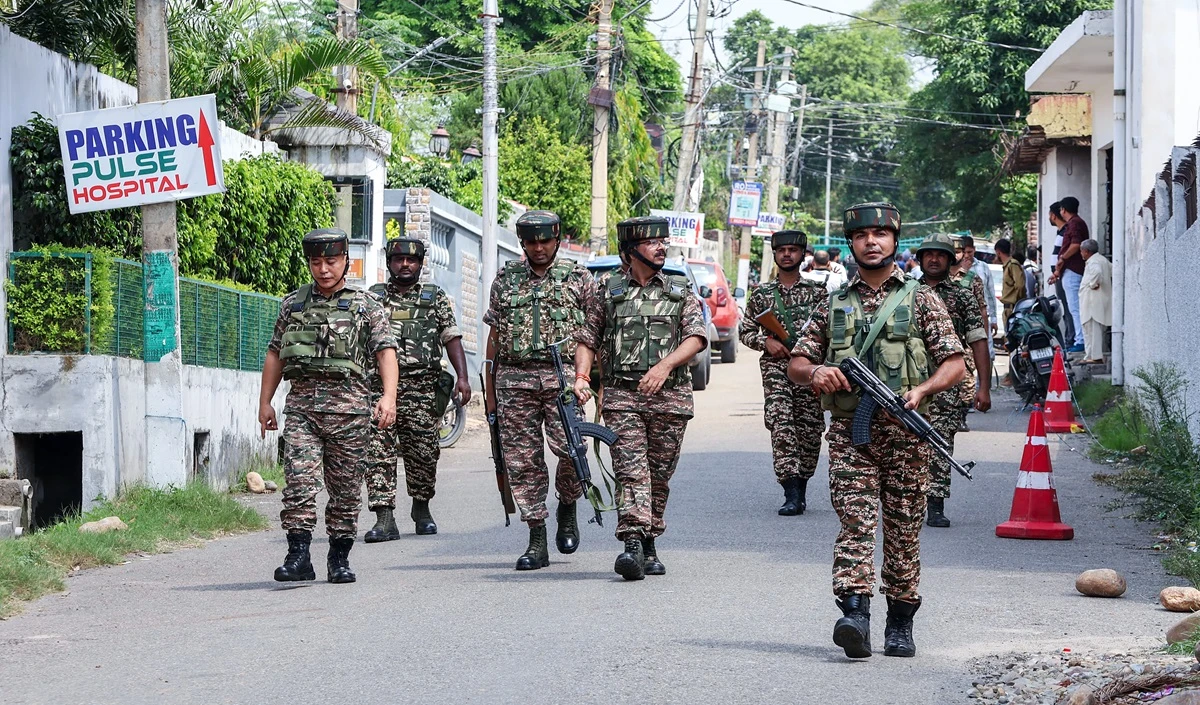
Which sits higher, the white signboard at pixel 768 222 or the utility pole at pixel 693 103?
the utility pole at pixel 693 103

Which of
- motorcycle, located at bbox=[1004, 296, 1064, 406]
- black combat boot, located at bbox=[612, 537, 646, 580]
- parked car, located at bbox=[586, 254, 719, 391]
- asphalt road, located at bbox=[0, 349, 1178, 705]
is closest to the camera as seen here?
asphalt road, located at bbox=[0, 349, 1178, 705]

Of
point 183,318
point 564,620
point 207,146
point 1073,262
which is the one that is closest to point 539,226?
point 564,620

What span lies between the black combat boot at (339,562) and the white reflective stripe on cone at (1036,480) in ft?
13.7

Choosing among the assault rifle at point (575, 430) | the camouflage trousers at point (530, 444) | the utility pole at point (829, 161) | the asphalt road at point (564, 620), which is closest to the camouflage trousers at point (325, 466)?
the asphalt road at point (564, 620)

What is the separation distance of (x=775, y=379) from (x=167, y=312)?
4.56 meters

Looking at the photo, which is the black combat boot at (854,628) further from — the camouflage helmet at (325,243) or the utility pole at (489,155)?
the utility pole at (489,155)

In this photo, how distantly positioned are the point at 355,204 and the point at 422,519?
32.3 ft


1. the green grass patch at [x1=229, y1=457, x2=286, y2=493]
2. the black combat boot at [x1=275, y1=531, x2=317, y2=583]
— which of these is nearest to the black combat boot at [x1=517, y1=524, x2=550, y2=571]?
the black combat boot at [x1=275, y1=531, x2=317, y2=583]

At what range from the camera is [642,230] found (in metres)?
8.37

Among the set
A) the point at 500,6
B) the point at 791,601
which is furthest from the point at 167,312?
the point at 500,6

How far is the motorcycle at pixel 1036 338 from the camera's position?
18094 mm

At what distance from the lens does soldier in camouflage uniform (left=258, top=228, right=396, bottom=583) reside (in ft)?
27.7

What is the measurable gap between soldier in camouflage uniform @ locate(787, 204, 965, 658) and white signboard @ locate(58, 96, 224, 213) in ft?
22.1

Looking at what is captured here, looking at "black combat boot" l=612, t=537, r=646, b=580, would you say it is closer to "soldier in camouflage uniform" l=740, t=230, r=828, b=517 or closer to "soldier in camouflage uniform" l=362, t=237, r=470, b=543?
"soldier in camouflage uniform" l=362, t=237, r=470, b=543
